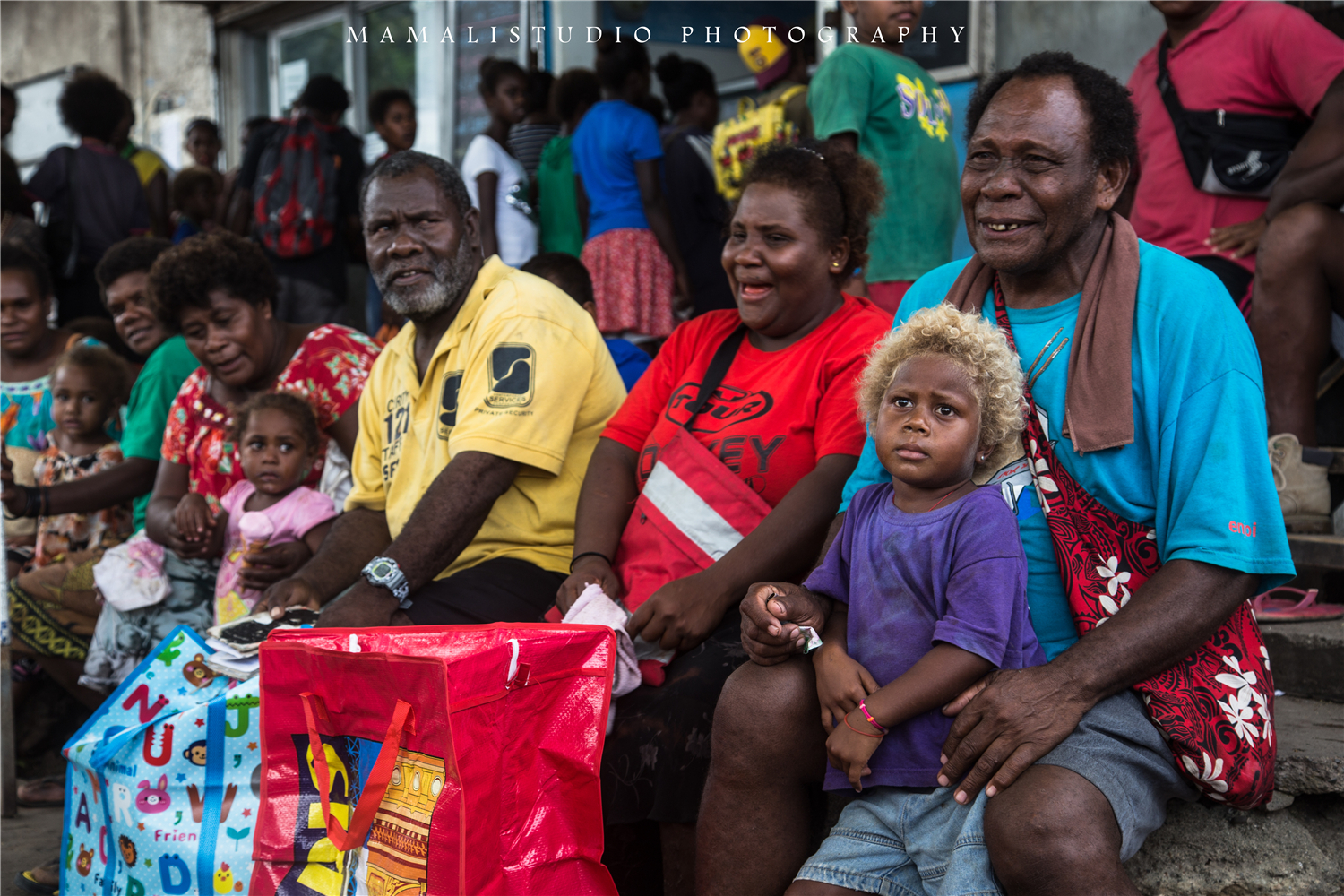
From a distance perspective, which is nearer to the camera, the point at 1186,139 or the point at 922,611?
the point at 922,611

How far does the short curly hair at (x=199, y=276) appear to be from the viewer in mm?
3756

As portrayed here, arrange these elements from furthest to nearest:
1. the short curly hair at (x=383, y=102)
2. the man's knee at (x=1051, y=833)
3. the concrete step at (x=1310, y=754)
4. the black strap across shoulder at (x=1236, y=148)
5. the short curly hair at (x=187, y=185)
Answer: the short curly hair at (x=187, y=185)
the short curly hair at (x=383, y=102)
the black strap across shoulder at (x=1236, y=148)
the concrete step at (x=1310, y=754)
the man's knee at (x=1051, y=833)

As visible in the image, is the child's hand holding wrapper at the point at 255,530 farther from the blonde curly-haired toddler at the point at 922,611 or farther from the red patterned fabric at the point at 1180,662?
the red patterned fabric at the point at 1180,662

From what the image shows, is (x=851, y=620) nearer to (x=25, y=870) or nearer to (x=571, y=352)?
(x=571, y=352)

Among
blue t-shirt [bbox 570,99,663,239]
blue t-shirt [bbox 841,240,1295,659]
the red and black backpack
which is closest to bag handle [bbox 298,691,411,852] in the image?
blue t-shirt [bbox 841,240,1295,659]

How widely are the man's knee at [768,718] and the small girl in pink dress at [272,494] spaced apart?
181 cm

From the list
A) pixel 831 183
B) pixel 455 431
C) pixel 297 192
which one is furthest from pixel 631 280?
pixel 831 183

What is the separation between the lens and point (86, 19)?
33.1 ft

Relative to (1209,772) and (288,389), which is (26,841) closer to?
(288,389)

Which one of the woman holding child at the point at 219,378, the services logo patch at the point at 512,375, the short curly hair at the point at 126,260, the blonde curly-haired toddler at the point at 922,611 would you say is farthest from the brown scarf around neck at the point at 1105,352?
the short curly hair at the point at 126,260

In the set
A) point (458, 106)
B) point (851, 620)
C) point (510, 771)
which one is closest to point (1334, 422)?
point (851, 620)

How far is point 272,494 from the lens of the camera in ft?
11.6

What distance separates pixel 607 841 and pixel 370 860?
0.64 meters

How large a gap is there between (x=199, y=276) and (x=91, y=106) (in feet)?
12.5
